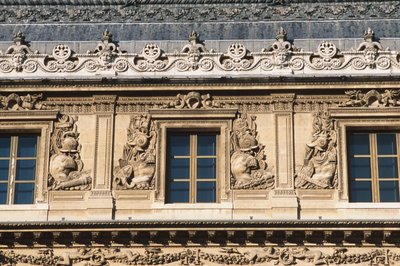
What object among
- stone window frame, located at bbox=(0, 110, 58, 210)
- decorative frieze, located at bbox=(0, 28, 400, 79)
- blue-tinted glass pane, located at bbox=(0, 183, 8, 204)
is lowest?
blue-tinted glass pane, located at bbox=(0, 183, 8, 204)

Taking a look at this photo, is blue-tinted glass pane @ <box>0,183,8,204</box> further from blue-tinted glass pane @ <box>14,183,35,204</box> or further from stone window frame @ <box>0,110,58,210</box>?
stone window frame @ <box>0,110,58,210</box>

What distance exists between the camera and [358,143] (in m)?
33.9

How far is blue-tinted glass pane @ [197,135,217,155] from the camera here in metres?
33.9

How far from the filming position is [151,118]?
3406cm

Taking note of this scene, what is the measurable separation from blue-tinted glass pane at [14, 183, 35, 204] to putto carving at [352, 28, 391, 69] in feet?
26.5

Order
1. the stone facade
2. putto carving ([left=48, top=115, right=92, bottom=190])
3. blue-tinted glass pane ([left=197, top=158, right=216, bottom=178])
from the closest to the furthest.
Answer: the stone facade
putto carving ([left=48, top=115, right=92, bottom=190])
blue-tinted glass pane ([left=197, top=158, right=216, bottom=178])

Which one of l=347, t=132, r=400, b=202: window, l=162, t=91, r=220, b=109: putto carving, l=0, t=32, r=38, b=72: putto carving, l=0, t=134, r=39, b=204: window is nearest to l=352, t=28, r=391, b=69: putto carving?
l=347, t=132, r=400, b=202: window

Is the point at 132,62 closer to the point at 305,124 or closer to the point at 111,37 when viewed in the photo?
the point at 111,37

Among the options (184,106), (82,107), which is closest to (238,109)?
(184,106)

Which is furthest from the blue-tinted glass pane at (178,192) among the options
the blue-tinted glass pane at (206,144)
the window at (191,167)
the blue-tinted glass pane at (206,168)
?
the blue-tinted glass pane at (206,144)

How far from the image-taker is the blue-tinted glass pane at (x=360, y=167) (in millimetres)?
33531

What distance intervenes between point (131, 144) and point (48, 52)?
11.8ft

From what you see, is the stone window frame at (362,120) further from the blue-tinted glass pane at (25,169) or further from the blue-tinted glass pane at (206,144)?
the blue-tinted glass pane at (25,169)

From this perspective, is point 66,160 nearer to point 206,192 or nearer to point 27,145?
point 27,145
